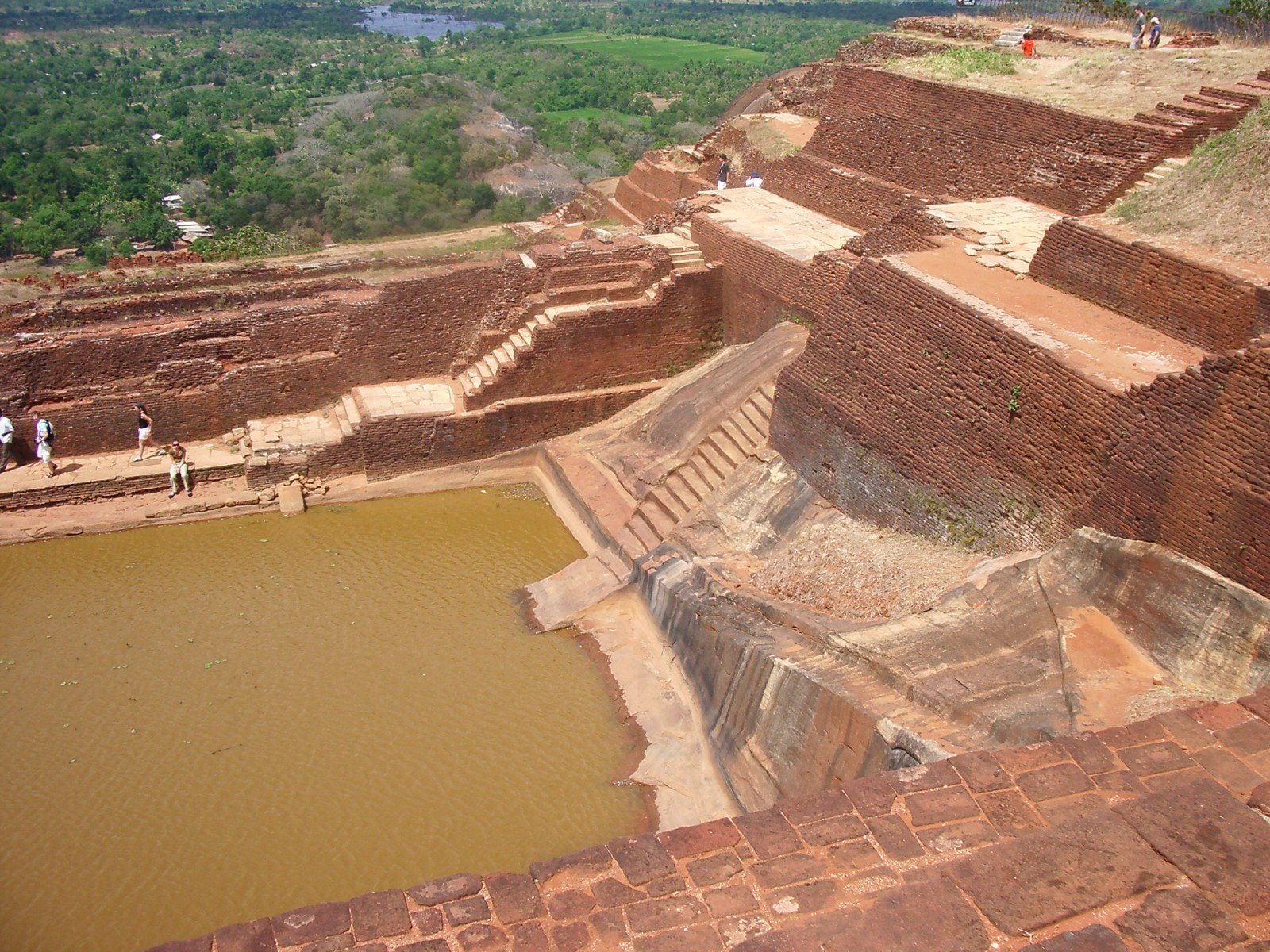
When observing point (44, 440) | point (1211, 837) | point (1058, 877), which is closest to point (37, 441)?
point (44, 440)

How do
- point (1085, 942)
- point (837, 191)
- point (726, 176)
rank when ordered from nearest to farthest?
point (1085, 942), point (837, 191), point (726, 176)

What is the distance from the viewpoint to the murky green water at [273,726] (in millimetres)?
6930

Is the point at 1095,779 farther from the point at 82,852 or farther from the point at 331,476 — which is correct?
the point at 331,476

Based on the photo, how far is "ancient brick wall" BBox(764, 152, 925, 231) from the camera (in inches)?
504

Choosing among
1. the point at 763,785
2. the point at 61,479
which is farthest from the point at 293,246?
the point at 763,785

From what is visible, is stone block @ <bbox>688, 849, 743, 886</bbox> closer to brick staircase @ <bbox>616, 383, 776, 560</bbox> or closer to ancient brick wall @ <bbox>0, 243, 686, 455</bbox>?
brick staircase @ <bbox>616, 383, 776, 560</bbox>

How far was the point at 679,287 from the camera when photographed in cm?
1253

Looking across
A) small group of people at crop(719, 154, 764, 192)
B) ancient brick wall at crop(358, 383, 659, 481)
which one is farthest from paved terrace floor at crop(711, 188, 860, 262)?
ancient brick wall at crop(358, 383, 659, 481)

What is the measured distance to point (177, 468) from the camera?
11.1 meters

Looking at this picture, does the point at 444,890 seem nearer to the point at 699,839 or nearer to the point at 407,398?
the point at 699,839

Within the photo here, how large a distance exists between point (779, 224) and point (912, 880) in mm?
10636

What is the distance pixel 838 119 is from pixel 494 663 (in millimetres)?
9198

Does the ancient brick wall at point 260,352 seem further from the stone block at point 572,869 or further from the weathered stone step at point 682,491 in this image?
the stone block at point 572,869

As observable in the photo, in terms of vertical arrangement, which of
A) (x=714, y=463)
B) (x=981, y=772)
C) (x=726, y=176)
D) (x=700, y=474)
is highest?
(x=981, y=772)
